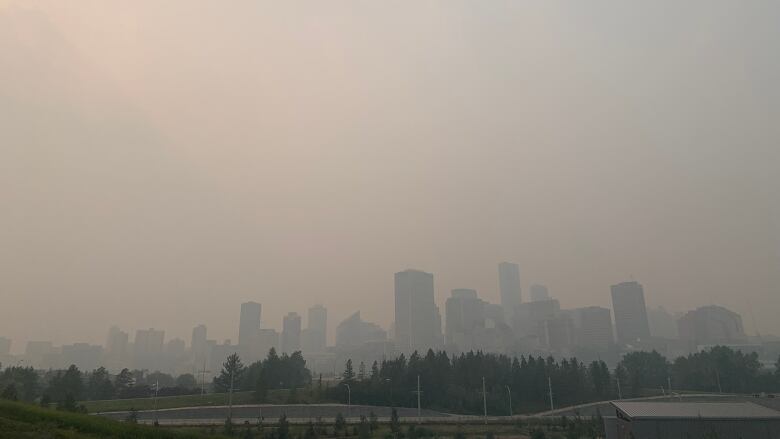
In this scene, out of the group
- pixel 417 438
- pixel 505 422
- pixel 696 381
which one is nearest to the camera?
pixel 417 438

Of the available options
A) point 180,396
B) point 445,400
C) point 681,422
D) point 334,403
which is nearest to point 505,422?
point 445,400

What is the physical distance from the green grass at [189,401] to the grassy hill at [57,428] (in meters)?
43.6

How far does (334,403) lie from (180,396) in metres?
25.4

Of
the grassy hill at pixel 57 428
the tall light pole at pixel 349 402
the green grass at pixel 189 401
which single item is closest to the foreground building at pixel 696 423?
the grassy hill at pixel 57 428

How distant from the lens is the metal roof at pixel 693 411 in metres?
36.7

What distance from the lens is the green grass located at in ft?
219

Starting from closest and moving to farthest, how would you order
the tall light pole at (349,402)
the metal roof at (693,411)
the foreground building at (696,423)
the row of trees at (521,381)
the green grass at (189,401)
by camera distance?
the foreground building at (696,423) → the metal roof at (693,411) → the green grass at (189,401) → the tall light pole at (349,402) → the row of trees at (521,381)

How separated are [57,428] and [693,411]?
129 feet

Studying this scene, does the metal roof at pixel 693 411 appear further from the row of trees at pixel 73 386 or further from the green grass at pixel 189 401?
the row of trees at pixel 73 386

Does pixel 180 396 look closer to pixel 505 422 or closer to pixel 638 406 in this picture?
pixel 505 422

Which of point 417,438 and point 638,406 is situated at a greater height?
point 638,406

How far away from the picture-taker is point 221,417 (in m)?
62.6

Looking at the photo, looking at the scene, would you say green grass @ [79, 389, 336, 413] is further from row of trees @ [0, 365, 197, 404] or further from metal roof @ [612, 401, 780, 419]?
metal roof @ [612, 401, 780, 419]

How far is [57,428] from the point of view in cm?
2197
